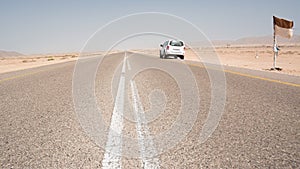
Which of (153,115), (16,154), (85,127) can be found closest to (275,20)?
(153,115)

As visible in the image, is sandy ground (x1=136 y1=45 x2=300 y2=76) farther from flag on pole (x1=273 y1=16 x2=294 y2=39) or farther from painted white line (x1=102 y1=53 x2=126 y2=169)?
painted white line (x1=102 y1=53 x2=126 y2=169)

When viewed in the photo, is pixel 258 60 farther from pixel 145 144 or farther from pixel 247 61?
pixel 145 144

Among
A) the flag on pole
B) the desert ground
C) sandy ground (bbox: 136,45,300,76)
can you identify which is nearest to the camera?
the flag on pole

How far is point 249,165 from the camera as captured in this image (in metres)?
2.56

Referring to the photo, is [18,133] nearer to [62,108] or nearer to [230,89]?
[62,108]

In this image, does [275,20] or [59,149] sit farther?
[275,20]

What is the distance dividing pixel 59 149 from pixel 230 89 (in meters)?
5.13

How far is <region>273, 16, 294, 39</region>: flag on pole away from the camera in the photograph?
44.8 feet

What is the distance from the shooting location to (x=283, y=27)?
13773mm

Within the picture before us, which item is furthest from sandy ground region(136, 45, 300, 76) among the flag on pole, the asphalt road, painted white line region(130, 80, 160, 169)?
painted white line region(130, 80, 160, 169)

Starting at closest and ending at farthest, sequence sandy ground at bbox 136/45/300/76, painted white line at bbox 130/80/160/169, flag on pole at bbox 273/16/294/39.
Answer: painted white line at bbox 130/80/160/169 < flag on pole at bbox 273/16/294/39 < sandy ground at bbox 136/45/300/76

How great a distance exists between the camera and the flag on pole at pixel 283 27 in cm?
1364

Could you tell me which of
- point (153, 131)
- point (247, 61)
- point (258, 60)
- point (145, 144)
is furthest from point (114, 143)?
point (258, 60)

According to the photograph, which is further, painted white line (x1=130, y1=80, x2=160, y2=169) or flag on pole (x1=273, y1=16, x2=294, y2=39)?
flag on pole (x1=273, y1=16, x2=294, y2=39)
